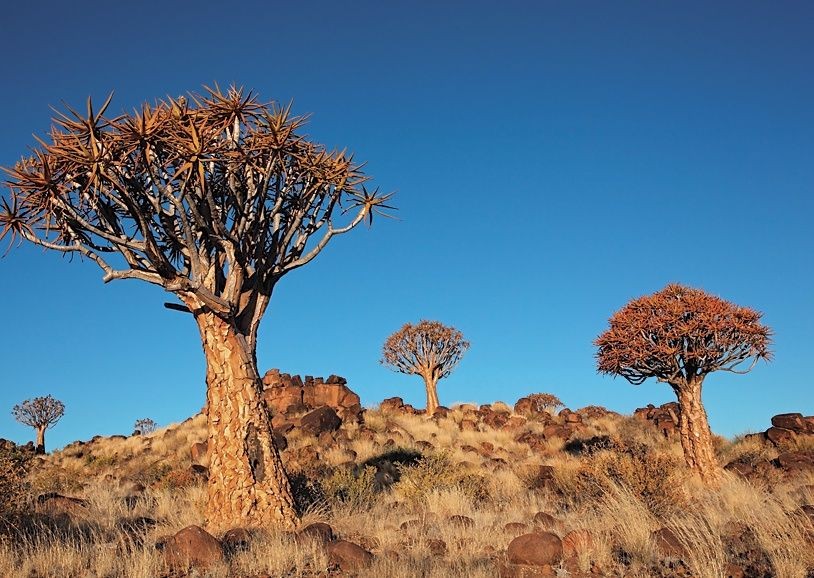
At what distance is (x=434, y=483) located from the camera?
1169 cm

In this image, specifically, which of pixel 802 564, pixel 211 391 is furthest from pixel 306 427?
pixel 802 564

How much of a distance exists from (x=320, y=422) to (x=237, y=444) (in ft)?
47.3

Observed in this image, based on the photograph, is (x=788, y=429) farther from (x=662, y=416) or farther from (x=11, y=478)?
(x=11, y=478)

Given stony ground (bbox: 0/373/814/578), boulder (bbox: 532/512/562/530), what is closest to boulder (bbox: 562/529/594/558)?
stony ground (bbox: 0/373/814/578)

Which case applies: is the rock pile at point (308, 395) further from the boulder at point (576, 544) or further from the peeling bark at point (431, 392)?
the boulder at point (576, 544)

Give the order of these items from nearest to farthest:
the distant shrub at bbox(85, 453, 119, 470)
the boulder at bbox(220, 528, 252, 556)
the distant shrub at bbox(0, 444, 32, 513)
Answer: the boulder at bbox(220, 528, 252, 556) < the distant shrub at bbox(0, 444, 32, 513) < the distant shrub at bbox(85, 453, 119, 470)

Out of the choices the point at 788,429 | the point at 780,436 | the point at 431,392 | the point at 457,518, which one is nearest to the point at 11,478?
the point at 457,518

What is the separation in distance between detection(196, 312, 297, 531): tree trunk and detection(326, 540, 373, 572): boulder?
2.34 metres

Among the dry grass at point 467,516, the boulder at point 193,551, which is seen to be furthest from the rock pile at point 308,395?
the boulder at point 193,551

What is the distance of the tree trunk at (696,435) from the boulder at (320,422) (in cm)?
1205

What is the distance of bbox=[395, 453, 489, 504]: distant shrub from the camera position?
11.2 m

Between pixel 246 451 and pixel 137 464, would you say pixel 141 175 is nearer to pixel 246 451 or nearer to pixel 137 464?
pixel 246 451

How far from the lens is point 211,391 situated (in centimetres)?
898

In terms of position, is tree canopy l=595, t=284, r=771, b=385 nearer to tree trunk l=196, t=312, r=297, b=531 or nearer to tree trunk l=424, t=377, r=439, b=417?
tree trunk l=196, t=312, r=297, b=531
